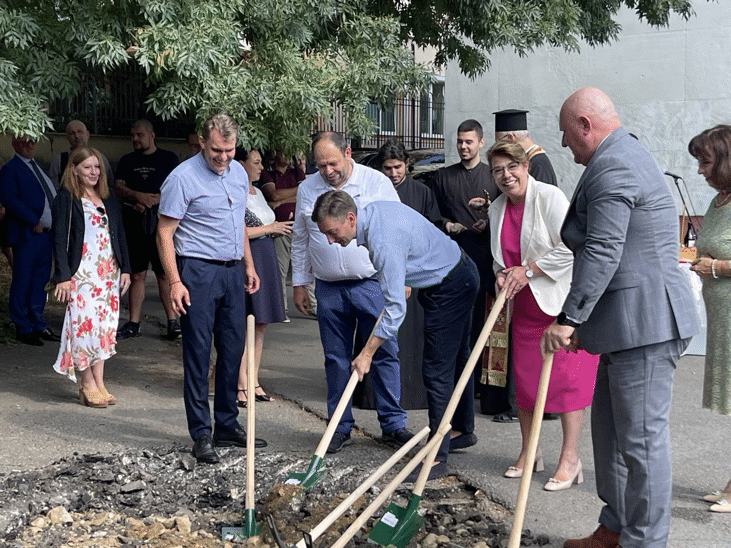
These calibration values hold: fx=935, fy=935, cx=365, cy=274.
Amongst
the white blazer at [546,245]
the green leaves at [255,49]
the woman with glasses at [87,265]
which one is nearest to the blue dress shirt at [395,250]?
the white blazer at [546,245]

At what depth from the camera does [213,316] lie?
19.0 feet

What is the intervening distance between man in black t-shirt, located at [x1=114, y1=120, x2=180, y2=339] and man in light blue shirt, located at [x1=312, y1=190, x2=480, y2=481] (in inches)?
171

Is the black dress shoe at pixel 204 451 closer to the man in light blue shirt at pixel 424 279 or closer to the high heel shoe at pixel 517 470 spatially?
the man in light blue shirt at pixel 424 279

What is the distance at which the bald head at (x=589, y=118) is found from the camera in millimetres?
4039

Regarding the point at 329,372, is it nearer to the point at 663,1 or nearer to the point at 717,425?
the point at 717,425

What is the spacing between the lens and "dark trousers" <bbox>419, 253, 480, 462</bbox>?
5.44 meters

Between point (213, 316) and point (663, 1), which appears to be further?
point (663, 1)

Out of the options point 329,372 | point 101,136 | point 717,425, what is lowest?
point 717,425

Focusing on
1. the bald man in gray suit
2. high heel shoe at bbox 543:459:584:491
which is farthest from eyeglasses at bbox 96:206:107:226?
the bald man in gray suit

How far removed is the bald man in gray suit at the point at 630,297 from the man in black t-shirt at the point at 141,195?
577 cm

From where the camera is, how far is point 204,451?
5.60 m

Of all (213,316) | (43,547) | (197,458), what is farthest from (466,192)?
(43,547)

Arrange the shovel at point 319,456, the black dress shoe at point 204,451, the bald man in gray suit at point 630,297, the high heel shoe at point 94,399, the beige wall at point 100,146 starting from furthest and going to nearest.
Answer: the beige wall at point 100,146
the high heel shoe at point 94,399
the black dress shoe at point 204,451
the shovel at point 319,456
the bald man in gray suit at point 630,297

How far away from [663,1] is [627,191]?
582 cm
